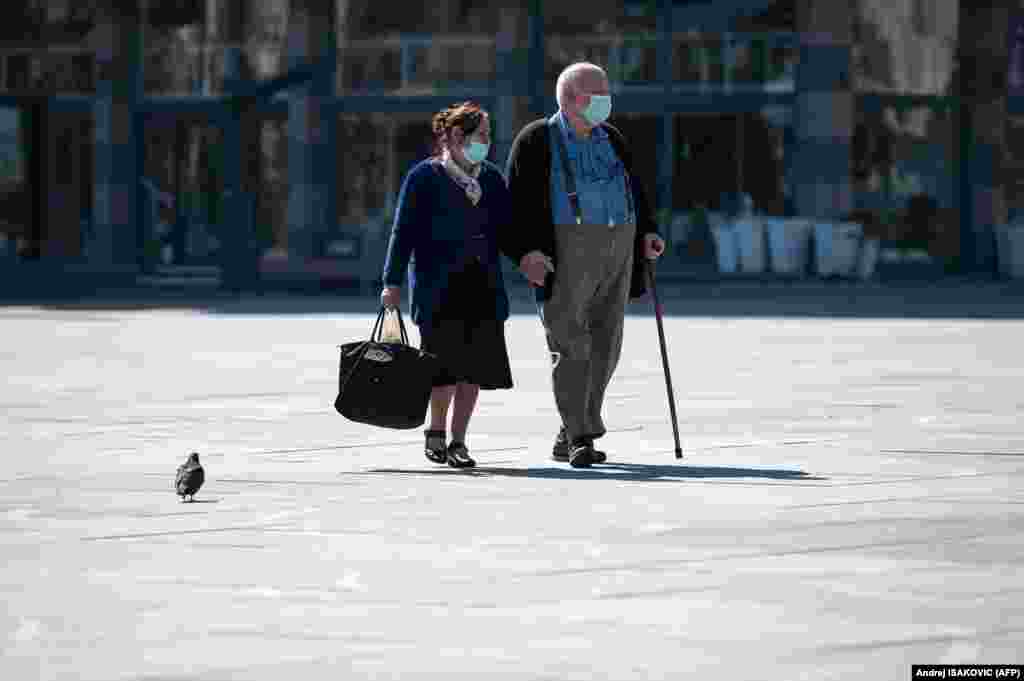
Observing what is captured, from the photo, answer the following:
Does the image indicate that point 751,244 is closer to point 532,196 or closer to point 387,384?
point 532,196

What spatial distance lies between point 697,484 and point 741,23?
2926 centimetres

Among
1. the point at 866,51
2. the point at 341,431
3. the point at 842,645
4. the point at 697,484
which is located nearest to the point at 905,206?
the point at 866,51

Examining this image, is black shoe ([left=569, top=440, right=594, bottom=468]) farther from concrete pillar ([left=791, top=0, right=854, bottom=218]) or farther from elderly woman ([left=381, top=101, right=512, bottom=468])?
concrete pillar ([left=791, top=0, right=854, bottom=218])

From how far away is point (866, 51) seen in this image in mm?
40062

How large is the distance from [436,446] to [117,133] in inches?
1257

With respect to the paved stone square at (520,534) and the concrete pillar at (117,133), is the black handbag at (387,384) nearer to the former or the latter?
the paved stone square at (520,534)

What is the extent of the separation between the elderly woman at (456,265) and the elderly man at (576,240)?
20 centimetres

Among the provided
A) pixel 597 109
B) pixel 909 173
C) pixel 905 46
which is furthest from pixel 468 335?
pixel 905 46

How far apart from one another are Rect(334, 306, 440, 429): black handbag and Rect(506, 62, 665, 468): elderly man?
25.4 inches

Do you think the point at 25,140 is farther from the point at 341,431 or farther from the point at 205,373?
the point at 341,431

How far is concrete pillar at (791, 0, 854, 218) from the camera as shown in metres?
39.3

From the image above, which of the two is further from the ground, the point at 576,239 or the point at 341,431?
the point at 576,239

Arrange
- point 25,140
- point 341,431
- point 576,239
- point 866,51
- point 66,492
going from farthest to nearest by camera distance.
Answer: point 25,140 < point 866,51 < point 341,431 < point 576,239 < point 66,492

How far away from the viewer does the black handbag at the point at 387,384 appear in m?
12.4
